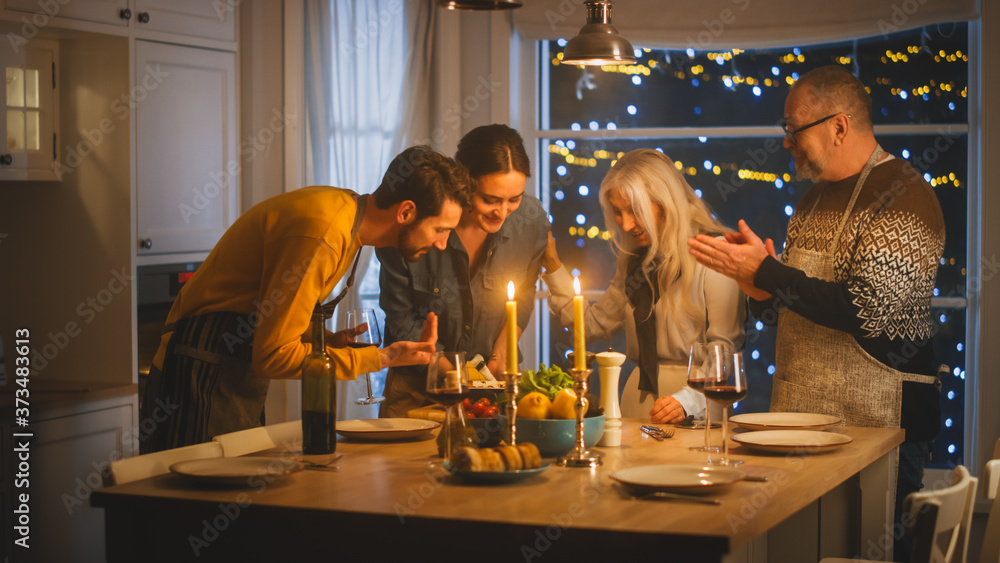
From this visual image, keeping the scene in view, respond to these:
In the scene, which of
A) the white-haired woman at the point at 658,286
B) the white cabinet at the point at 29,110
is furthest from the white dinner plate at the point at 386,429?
the white cabinet at the point at 29,110

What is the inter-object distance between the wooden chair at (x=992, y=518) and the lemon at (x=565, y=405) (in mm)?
876

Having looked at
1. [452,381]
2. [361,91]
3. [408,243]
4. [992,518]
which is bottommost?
[992,518]

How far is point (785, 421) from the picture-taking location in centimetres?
242

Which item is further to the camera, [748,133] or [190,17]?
[748,133]

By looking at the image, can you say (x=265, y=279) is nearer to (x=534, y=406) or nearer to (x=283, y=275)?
(x=283, y=275)

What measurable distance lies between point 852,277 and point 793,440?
0.78m

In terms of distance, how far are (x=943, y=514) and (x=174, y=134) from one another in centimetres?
287

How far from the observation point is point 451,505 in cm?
165

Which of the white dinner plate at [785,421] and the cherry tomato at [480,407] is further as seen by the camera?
the white dinner plate at [785,421]

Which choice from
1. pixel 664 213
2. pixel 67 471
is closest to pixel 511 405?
pixel 664 213

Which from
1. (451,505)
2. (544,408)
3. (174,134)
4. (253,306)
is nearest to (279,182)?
(174,134)

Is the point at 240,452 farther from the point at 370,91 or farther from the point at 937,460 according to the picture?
the point at 937,460

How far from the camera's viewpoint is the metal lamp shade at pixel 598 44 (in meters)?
2.87

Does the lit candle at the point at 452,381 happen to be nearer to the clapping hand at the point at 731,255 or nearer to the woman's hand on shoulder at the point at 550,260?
the clapping hand at the point at 731,255
